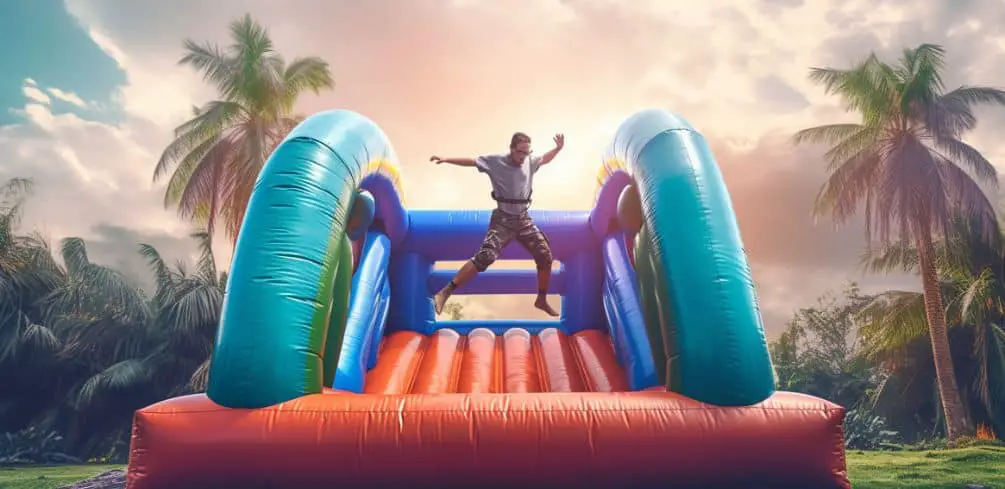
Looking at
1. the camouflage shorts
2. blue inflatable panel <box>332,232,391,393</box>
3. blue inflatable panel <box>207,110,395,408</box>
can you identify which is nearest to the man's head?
the camouflage shorts

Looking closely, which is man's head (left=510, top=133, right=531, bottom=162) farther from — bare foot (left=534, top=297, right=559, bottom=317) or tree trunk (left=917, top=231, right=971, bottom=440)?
tree trunk (left=917, top=231, right=971, bottom=440)

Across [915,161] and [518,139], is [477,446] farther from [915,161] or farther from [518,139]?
[915,161]

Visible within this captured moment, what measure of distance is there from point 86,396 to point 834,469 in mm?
13911

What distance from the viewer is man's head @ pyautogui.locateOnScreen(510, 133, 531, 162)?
14.1 feet

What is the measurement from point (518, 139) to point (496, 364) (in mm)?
1826

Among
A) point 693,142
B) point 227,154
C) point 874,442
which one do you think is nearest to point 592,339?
point 693,142

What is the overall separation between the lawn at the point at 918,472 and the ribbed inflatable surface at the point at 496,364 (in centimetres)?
243

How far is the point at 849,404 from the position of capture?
61.9 feet

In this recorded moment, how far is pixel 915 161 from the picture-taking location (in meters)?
12.7

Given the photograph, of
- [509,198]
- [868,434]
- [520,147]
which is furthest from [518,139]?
[868,434]

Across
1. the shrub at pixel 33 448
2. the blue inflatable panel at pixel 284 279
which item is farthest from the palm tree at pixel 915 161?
the shrub at pixel 33 448

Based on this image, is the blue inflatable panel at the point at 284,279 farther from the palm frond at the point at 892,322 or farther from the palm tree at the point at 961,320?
the palm frond at the point at 892,322

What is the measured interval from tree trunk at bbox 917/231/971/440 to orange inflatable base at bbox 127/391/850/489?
11.2m

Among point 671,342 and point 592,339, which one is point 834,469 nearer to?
point 671,342
